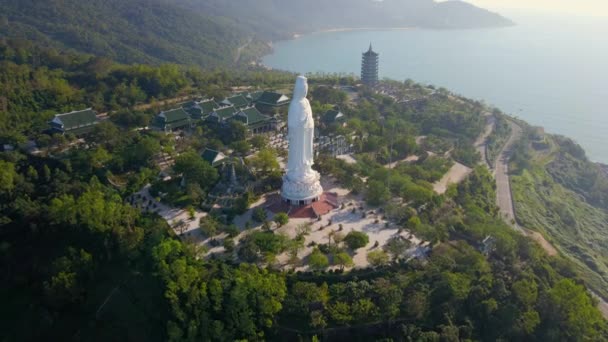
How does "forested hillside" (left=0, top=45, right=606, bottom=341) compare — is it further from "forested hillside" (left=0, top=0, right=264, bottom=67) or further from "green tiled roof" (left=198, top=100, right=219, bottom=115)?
"forested hillside" (left=0, top=0, right=264, bottom=67)

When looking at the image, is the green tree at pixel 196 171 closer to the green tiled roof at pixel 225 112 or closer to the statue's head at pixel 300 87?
the statue's head at pixel 300 87

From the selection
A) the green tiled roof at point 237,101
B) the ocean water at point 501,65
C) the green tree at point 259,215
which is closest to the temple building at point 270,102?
the green tiled roof at point 237,101

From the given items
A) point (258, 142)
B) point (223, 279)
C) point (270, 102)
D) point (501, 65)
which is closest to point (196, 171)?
point (258, 142)

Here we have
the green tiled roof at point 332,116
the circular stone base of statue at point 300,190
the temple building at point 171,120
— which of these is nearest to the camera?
the circular stone base of statue at point 300,190

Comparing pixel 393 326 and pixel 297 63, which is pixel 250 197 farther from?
pixel 297 63

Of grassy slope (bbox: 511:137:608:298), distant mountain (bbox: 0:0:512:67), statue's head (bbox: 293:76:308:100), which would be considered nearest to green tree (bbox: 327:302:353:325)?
statue's head (bbox: 293:76:308:100)

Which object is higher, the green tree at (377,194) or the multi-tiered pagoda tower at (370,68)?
the multi-tiered pagoda tower at (370,68)

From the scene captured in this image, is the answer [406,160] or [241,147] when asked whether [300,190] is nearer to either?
[241,147]
